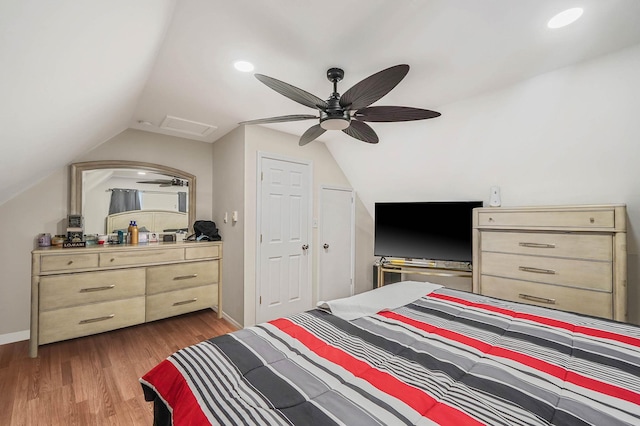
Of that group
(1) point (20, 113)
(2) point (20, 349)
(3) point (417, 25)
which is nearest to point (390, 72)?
(3) point (417, 25)

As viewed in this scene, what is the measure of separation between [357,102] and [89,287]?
3090 millimetres

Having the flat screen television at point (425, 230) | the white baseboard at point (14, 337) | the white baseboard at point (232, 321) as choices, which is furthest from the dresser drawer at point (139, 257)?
the flat screen television at point (425, 230)

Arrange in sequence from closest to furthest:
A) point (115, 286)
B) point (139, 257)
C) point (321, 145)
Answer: point (115, 286) < point (139, 257) < point (321, 145)

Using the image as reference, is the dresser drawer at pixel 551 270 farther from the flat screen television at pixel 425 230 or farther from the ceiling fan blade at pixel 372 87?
the ceiling fan blade at pixel 372 87

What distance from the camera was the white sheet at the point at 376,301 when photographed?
5.35 ft

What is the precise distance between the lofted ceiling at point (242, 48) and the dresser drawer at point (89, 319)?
1.26 meters

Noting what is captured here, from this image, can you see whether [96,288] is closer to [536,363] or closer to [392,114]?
[392,114]

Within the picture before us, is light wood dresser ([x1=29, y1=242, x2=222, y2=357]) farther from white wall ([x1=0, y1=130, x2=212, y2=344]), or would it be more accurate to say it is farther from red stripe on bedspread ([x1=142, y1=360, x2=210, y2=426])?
red stripe on bedspread ([x1=142, y1=360, x2=210, y2=426])

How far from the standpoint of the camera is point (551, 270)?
2.36 meters

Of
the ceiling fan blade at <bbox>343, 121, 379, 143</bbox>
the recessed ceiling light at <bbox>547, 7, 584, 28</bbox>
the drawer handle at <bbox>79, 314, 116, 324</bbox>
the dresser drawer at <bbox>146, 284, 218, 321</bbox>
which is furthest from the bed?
the recessed ceiling light at <bbox>547, 7, 584, 28</bbox>

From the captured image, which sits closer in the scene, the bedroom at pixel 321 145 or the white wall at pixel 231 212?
the bedroom at pixel 321 145

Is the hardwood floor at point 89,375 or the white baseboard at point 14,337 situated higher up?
the white baseboard at point 14,337

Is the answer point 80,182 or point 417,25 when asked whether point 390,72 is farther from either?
point 80,182

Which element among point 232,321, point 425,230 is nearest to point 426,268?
point 425,230
